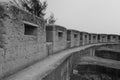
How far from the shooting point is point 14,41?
9.68 feet

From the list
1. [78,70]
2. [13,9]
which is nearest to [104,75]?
[78,70]

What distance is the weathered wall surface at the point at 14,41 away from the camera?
254cm

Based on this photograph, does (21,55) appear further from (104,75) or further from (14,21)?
(104,75)

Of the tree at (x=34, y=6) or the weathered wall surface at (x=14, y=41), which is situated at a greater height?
the tree at (x=34, y=6)

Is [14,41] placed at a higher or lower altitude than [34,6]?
lower

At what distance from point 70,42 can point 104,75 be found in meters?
4.32

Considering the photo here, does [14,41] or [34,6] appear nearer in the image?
[14,41]

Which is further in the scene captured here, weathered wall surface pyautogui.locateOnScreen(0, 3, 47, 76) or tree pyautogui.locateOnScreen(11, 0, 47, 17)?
tree pyautogui.locateOnScreen(11, 0, 47, 17)

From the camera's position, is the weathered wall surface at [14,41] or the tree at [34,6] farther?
the tree at [34,6]

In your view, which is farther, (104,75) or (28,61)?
(104,75)

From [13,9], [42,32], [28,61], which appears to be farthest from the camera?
[42,32]

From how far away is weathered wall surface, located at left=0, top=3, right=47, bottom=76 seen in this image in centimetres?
254

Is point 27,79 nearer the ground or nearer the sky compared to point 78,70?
nearer the sky

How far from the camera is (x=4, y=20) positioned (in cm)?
256
